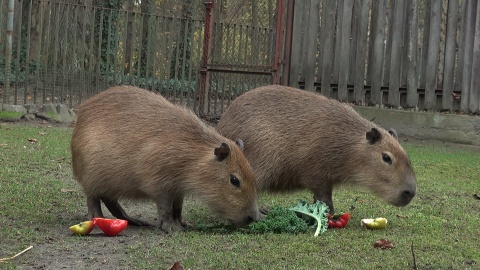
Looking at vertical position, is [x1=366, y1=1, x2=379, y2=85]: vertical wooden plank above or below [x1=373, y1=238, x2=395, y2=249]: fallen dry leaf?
above

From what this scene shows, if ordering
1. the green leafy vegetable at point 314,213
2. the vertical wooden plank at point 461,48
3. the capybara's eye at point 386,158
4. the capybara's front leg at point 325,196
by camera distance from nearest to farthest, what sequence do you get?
1. the green leafy vegetable at point 314,213
2. the capybara's eye at point 386,158
3. the capybara's front leg at point 325,196
4. the vertical wooden plank at point 461,48

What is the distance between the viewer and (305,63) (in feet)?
41.4

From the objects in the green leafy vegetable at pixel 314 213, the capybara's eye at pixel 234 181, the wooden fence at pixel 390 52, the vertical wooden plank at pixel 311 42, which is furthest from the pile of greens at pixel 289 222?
the vertical wooden plank at pixel 311 42

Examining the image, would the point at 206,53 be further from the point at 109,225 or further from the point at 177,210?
the point at 109,225

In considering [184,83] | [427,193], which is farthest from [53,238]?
[184,83]

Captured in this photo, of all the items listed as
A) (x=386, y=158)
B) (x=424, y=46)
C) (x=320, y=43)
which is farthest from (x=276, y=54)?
(x=386, y=158)

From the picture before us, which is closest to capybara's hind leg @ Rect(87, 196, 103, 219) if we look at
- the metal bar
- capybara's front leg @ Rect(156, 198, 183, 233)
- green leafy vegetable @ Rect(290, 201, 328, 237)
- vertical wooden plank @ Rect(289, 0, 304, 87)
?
capybara's front leg @ Rect(156, 198, 183, 233)

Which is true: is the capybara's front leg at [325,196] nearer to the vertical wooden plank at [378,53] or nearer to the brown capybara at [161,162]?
the brown capybara at [161,162]

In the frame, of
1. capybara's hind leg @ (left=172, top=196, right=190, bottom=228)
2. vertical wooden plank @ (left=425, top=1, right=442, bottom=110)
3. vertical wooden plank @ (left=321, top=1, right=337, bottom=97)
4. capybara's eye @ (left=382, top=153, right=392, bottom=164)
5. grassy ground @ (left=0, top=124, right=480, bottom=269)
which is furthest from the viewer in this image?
vertical wooden plank @ (left=321, top=1, right=337, bottom=97)

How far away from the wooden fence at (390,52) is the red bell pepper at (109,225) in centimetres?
755

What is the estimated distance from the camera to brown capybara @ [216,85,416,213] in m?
6.03

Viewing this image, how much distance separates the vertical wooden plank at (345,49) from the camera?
12312 mm

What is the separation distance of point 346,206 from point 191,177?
1.83 meters

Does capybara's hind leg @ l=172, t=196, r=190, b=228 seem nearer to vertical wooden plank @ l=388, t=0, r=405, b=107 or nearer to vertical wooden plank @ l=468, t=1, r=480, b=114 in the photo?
vertical wooden plank @ l=468, t=1, r=480, b=114
